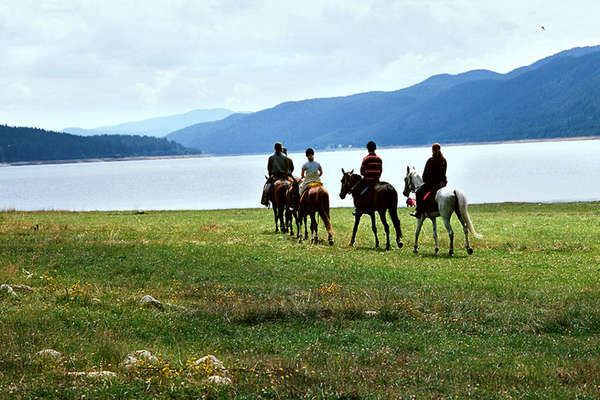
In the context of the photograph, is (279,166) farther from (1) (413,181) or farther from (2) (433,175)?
(2) (433,175)

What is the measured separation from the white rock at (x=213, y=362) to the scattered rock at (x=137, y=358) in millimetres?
738

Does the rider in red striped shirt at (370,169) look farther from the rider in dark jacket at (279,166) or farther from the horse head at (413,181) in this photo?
the rider in dark jacket at (279,166)

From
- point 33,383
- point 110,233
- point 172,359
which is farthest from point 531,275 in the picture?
point 110,233

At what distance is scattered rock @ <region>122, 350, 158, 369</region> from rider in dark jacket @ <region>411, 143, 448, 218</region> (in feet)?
50.8

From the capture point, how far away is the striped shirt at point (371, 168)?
24.9 meters

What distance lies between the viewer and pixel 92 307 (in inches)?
534

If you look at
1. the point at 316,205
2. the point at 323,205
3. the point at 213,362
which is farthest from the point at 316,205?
the point at 213,362

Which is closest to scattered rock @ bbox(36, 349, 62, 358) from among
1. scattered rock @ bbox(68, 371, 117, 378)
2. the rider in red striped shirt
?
scattered rock @ bbox(68, 371, 117, 378)

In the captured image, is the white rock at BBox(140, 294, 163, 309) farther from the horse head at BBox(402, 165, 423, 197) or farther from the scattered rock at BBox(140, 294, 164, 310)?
the horse head at BBox(402, 165, 423, 197)

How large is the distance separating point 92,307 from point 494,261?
559 inches

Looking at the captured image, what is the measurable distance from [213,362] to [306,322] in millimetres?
3770

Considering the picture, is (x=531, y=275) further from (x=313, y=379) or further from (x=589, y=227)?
(x=589, y=227)

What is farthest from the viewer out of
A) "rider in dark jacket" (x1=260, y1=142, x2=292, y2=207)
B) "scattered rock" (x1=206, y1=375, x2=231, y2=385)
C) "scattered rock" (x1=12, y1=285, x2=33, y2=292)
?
"rider in dark jacket" (x1=260, y1=142, x2=292, y2=207)

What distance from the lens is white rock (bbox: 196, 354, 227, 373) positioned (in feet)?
30.0
